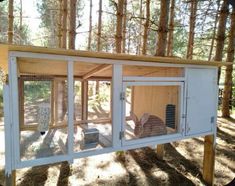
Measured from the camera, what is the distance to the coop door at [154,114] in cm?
246

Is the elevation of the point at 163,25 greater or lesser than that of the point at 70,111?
greater

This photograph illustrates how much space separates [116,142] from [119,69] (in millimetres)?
808

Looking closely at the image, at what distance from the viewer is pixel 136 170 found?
3.97 meters

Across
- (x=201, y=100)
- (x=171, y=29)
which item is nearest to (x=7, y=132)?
(x=201, y=100)

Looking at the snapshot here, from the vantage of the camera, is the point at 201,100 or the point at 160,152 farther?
the point at 160,152

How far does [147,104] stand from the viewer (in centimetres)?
298

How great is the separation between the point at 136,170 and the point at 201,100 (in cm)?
196

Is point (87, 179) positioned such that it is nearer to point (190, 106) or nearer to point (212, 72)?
point (190, 106)

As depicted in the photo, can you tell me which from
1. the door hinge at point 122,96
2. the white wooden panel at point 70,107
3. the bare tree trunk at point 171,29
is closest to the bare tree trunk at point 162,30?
the bare tree trunk at point 171,29

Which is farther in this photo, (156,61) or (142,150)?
(142,150)

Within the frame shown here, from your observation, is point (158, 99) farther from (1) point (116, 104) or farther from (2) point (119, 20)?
(2) point (119, 20)

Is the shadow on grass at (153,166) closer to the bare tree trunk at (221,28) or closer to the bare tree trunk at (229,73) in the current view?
the bare tree trunk at (221,28)

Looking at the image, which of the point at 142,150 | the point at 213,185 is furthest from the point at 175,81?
the point at 142,150

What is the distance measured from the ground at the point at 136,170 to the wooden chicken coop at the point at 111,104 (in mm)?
940
